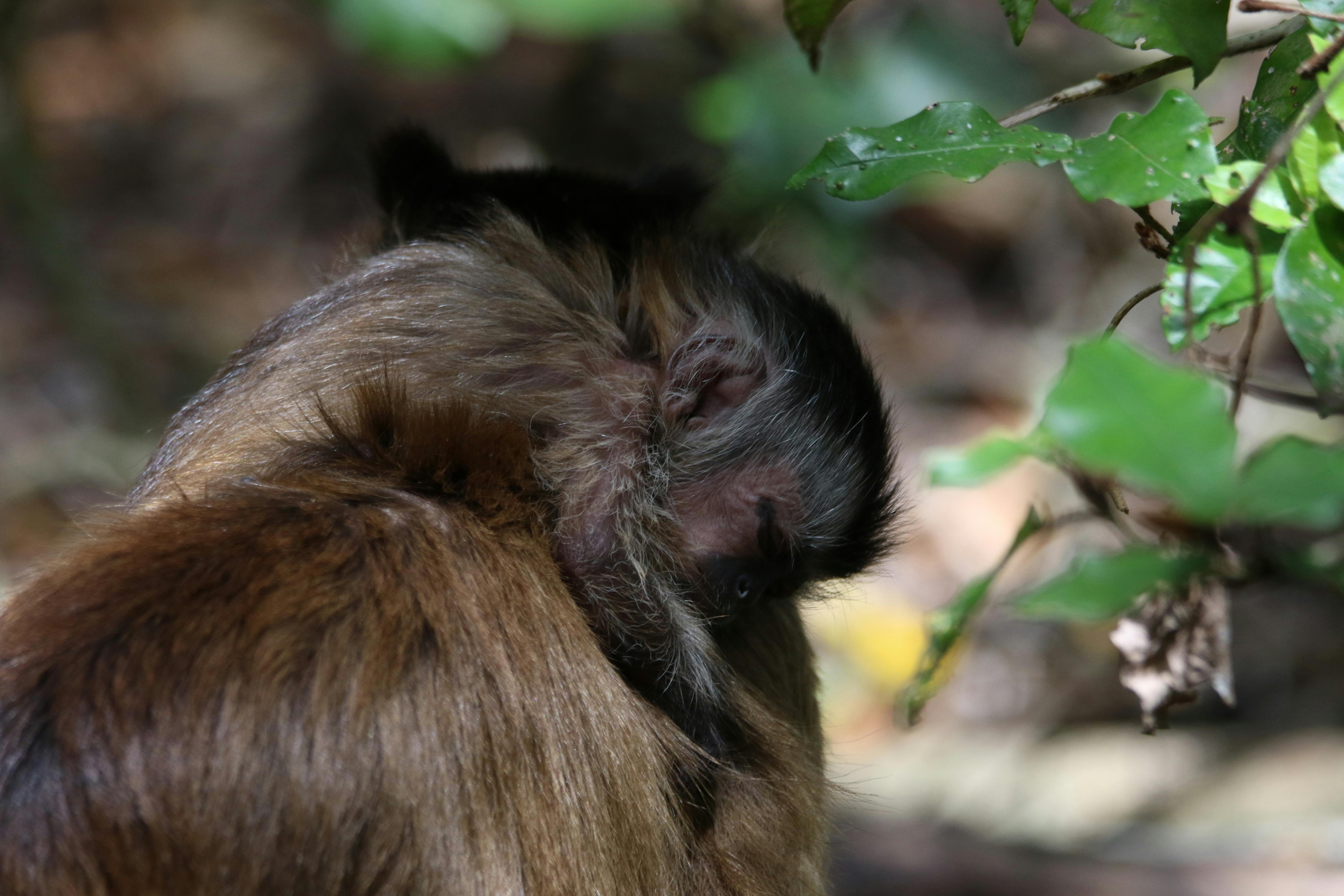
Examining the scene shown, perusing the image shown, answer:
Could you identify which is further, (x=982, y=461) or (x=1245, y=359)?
(x=982, y=461)

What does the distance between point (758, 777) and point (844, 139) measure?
3.87 ft

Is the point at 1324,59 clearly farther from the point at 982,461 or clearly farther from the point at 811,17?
the point at 811,17

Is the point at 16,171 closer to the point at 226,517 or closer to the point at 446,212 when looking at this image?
the point at 446,212

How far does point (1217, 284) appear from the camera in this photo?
4.64ft

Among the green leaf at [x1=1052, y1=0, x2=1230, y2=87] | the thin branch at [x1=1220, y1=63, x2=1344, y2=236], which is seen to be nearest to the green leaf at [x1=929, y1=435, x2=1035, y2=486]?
the thin branch at [x1=1220, y1=63, x2=1344, y2=236]

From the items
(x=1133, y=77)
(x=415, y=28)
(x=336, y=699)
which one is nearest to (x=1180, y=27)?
(x=1133, y=77)

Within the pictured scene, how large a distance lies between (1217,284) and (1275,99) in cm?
36

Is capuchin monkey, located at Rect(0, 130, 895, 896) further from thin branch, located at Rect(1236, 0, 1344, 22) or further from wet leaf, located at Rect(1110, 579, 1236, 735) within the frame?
thin branch, located at Rect(1236, 0, 1344, 22)

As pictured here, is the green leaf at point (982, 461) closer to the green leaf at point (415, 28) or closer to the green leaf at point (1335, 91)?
the green leaf at point (1335, 91)

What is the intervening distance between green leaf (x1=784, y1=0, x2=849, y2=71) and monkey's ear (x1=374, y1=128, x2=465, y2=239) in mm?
728

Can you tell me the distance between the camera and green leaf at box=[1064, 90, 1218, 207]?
58.4 inches

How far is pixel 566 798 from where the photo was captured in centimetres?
180

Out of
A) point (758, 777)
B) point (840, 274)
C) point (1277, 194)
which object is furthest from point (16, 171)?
point (1277, 194)

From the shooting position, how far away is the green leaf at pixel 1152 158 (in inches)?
58.4
